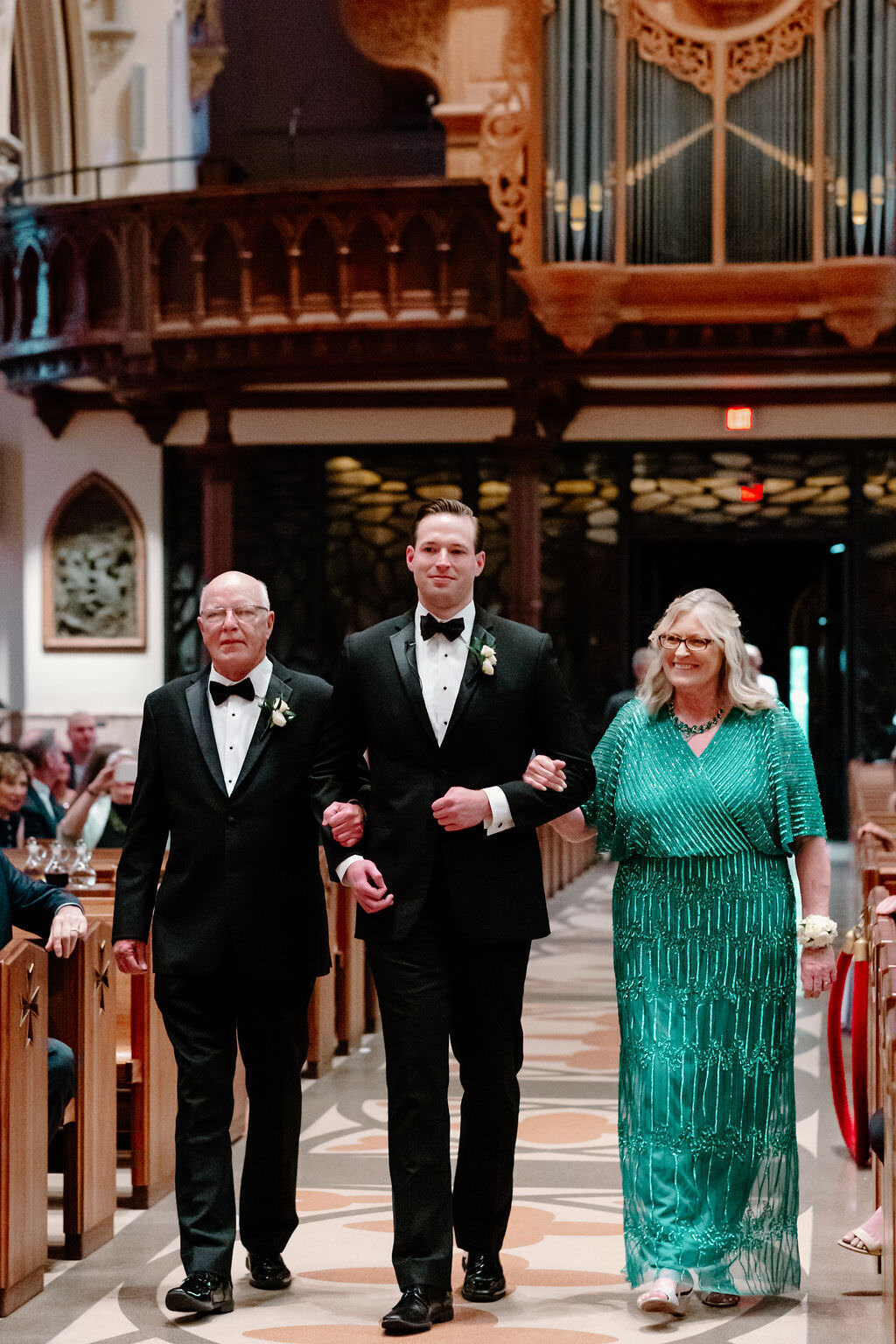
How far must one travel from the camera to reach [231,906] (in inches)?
165

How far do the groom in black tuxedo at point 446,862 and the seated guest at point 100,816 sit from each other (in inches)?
150

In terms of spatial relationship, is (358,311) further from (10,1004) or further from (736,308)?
(10,1004)

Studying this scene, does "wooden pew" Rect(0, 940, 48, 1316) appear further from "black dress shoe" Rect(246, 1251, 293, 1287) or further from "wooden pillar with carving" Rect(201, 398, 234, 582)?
"wooden pillar with carving" Rect(201, 398, 234, 582)

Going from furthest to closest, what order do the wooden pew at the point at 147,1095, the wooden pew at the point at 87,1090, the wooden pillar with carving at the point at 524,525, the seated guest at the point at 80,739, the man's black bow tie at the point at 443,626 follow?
1. the wooden pillar with carving at the point at 524,525
2. the seated guest at the point at 80,739
3. the wooden pew at the point at 147,1095
4. the wooden pew at the point at 87,1090
5. the man's black bow tie at the point at 443,626

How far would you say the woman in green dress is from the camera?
418 centimetres

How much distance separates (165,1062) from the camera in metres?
5.49

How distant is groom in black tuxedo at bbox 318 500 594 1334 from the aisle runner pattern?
22 cm

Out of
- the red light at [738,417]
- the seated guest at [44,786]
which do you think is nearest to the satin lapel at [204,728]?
the seated guest at [44,786]

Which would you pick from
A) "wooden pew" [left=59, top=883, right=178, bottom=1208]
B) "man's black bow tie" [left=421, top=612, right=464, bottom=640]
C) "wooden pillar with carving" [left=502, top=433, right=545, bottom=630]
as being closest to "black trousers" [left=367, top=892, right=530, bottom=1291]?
"man's black bow tie" [left=421, top=612, right=464, bottom=640]

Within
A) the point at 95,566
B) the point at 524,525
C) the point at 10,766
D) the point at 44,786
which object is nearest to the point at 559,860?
the point at 524,525

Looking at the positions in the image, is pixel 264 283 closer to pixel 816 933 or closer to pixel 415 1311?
pixel 816 933

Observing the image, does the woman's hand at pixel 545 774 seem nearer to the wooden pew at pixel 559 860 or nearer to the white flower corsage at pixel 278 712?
the white flower corsage at pixel 278 712

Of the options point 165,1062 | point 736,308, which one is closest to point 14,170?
point 736,308

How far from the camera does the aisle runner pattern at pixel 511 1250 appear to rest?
13.2 ft
